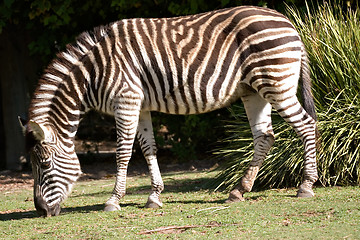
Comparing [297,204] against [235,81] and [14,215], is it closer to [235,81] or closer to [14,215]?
[235,81]

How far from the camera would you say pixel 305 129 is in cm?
696

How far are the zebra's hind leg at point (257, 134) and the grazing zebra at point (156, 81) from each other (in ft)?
0.13

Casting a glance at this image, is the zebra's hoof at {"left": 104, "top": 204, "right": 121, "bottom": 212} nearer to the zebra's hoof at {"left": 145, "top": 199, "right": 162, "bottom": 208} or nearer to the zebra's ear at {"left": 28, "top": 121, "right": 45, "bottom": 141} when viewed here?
the zebra's hoof at {"left": 145, "top": 199, "right": 162, "bottom": 208}

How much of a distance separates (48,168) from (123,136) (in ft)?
3.05

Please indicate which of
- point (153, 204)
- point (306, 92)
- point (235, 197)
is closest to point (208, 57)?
point (306, 92)

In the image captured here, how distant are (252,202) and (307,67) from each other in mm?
1861

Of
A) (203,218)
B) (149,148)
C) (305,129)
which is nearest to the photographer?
(203,218)

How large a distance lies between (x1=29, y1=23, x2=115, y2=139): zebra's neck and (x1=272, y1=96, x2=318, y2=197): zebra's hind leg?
85.3 inches

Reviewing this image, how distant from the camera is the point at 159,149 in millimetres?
12727

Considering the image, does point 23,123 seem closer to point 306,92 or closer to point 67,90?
point 67,90

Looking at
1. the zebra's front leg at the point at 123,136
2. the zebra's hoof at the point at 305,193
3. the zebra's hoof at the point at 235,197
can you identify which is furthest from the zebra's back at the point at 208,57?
the zebra's hoof at the point at 305,193

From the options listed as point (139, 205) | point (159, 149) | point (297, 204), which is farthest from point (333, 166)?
point (159, 149)

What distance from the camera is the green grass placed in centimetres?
537

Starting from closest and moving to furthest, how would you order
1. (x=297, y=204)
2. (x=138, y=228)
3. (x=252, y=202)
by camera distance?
(x=138, y=228), (x=297, y=204), (x=252, y=202)
